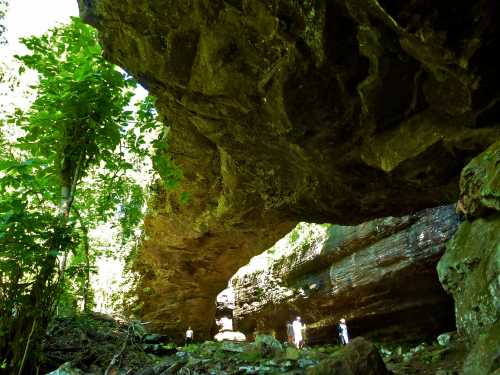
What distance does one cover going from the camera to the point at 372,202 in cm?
820

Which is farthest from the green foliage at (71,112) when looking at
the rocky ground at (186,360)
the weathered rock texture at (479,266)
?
the weathered rock texture at (479,266)

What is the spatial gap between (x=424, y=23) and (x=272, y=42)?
172 cm

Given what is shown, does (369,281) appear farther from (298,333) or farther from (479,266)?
(479,266)

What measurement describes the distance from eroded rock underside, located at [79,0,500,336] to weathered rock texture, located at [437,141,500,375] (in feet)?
3.88

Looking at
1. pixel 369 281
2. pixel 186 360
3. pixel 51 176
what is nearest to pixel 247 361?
pixel 186 360

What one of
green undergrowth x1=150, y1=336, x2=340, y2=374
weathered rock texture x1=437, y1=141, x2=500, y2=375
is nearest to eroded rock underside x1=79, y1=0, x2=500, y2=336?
weathered rock texture x1=437, y1=141, x2=500, y2=375

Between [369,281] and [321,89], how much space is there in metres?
7.60

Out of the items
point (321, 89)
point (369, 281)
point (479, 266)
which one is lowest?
point (479, 266)

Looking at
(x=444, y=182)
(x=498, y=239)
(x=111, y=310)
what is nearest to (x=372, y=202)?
(x=444, y=182)

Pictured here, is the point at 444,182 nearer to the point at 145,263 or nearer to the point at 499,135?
the point at 499,135

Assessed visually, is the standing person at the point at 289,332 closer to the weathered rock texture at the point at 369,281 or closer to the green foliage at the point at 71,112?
the weathered rock texture at the point at 369,281

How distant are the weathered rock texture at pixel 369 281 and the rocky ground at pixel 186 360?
4.20m

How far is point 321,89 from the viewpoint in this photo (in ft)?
17.5

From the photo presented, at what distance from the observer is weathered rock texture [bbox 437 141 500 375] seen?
3.03 metres
